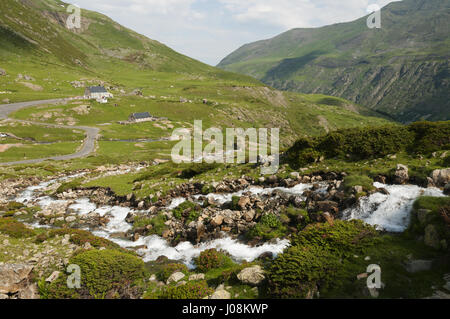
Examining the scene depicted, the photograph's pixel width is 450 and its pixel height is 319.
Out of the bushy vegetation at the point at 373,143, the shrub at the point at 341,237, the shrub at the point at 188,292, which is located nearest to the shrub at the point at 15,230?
the shrub at the point at 188,292

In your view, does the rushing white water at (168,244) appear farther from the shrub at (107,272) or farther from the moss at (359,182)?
the moss at (359,182)

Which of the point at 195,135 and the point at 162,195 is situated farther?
the point at 195,135

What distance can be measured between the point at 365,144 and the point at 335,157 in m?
3.77

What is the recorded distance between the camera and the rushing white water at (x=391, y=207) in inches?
712

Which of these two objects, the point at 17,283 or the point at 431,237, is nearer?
the point at 431,237

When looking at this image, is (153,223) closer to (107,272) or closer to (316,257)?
(107,272)

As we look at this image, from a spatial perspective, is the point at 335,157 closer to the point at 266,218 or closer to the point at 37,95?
the point at 266,218

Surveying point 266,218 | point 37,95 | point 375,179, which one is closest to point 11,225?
point 266,218

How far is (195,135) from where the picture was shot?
12975 cm

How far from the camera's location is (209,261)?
18953mm

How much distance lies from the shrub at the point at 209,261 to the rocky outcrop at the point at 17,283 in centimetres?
1084

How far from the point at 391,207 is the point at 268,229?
10059 millimetres

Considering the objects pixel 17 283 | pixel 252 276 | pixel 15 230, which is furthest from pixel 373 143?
pixel 15 230

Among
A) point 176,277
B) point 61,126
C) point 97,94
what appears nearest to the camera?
point 176,277
